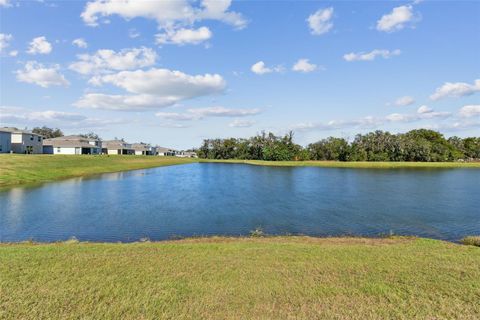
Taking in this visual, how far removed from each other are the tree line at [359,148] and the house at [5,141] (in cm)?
8325

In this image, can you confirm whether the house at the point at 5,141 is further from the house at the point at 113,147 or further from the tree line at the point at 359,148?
the tree line at the point at 359,148

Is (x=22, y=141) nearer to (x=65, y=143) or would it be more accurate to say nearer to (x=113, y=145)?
(x=65, y=143)

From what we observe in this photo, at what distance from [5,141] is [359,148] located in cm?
10755

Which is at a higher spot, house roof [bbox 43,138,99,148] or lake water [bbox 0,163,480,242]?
house roof [bbox 43,138,99,148]

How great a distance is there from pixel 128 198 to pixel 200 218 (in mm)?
11675

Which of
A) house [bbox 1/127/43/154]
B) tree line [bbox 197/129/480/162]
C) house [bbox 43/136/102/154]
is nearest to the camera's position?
house [bbox 1/127/43/154]

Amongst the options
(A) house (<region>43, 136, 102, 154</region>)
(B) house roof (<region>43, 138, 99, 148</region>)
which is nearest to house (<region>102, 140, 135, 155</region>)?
(A) house (<region>43, 136, 102, 154</region>)

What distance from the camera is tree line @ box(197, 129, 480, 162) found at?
110750mm

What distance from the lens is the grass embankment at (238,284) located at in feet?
21.0

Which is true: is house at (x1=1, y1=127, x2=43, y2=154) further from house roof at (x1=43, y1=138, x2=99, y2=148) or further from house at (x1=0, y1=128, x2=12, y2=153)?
house roof at (x1=43, y1=138, x2=99, y2=148)

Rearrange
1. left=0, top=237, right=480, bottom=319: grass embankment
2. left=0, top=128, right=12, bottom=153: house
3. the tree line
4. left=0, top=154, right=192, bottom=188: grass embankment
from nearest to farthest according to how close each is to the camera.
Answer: left=0, top=237, right=480, bottom=319: grass embankment → left=0, top=154, right=192, bottom=188: grass embankment → left=0, top=128, right=12, bottom=153: house → the tree line

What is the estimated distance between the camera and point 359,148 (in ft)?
374

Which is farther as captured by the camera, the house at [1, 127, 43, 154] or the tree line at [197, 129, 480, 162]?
the tree line at [197, 129, 480, 162]

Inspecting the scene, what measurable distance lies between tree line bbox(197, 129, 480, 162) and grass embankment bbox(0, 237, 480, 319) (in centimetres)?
10856
